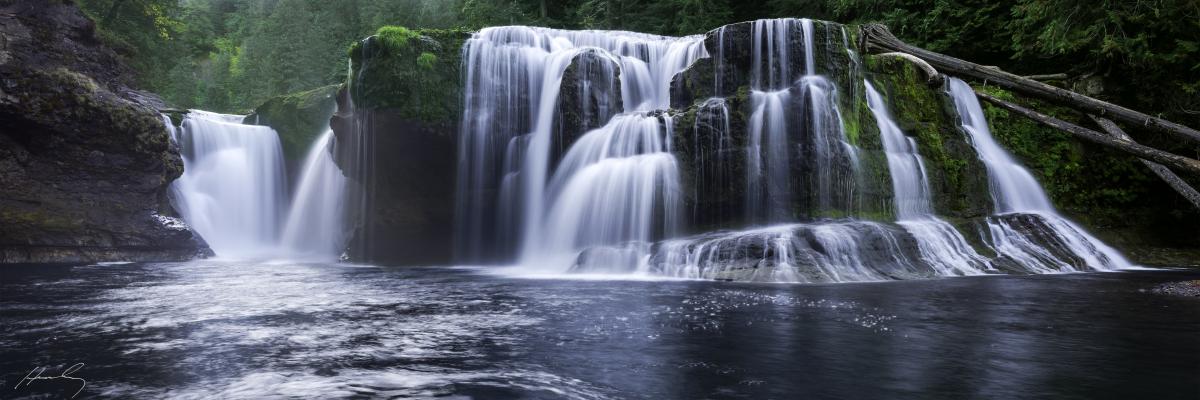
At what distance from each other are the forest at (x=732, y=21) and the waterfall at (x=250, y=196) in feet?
12.1

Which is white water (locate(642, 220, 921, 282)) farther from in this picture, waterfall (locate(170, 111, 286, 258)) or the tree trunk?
the tree trunk

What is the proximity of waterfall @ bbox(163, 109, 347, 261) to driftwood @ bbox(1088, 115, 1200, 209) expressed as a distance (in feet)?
70.1

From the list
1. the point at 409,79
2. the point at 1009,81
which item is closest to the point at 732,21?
the point at 1009,81

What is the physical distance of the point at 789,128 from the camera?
536 inches

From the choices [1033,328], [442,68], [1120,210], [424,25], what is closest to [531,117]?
[442,68]

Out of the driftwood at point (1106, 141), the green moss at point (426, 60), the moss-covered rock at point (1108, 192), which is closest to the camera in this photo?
the driftwood at point (1106, 141)

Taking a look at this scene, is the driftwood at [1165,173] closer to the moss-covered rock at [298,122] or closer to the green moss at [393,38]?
the green moss at [393,38]

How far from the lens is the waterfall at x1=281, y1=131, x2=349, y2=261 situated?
2247 centimetres

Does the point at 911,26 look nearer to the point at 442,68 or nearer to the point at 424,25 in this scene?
the point at 442,68

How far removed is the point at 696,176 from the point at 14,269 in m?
14.1

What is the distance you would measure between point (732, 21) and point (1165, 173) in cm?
1650

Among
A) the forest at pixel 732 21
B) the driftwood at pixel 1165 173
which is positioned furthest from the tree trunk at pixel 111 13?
the driftwood at pixel 1165 173

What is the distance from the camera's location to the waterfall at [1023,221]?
13.2m
